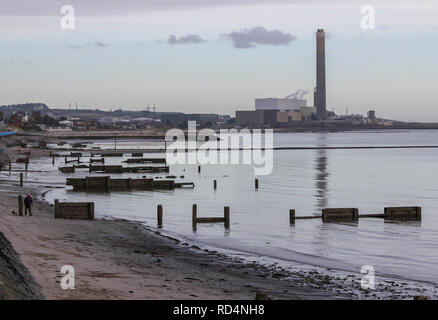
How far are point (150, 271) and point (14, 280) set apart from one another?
274 inches

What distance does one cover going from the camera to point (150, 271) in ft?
83.0

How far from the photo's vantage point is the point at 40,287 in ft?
64.2

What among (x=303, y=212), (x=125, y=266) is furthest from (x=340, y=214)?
(x=125, y=266)

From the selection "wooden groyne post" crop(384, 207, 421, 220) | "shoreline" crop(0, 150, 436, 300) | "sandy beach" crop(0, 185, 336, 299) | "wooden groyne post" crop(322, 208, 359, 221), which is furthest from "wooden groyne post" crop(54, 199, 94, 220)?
"wooden groyne post" crop(384, 207, 421, 220)

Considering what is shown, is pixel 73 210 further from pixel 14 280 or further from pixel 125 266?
pixel 14 280

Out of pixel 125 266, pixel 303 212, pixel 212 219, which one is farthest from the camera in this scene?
pixel 303 212

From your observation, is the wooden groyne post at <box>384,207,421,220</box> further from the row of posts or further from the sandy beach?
the sandy beach

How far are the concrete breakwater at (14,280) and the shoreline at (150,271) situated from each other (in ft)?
1.10

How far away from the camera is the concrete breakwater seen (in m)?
17.6

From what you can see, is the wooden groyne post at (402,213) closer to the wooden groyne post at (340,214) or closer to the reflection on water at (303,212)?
the reflection on water at (303,212)

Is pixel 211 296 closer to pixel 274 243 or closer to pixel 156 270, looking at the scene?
pixel 156 270

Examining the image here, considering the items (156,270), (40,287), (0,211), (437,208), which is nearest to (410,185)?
(437,208)

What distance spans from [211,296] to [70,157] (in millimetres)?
104807
